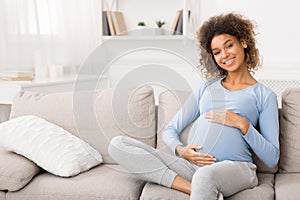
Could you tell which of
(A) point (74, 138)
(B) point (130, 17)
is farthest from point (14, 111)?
(B) point (130, 17)

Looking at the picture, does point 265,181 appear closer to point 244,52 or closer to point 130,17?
point 244,52

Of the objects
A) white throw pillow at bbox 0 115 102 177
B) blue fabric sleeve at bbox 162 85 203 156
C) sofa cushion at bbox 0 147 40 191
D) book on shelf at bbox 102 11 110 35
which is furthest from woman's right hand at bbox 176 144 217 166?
book on shelf at bbox 102 11 110 35

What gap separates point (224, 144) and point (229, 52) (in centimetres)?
40

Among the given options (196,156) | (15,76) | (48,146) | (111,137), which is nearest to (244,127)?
(196,156)

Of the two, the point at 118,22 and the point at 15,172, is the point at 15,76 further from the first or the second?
the point at 15,172

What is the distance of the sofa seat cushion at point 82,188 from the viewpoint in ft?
6.56

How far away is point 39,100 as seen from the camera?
8.16 ft

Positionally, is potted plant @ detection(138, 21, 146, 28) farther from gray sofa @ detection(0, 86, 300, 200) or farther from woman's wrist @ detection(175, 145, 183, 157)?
woman's wrist @ detection(175, 145, 183, 157)

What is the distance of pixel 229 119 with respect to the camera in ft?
6.80

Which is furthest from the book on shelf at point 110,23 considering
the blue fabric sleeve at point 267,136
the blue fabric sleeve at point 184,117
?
the blue fabric sleeve at point 267,136

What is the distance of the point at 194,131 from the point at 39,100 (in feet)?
2.65

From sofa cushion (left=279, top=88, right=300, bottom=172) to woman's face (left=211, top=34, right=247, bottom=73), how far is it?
28cm

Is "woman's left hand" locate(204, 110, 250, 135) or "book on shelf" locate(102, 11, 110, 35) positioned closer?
"woman's left hand" locate(204, 110, 250, 135)

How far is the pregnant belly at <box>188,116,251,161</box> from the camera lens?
207 centimetres
